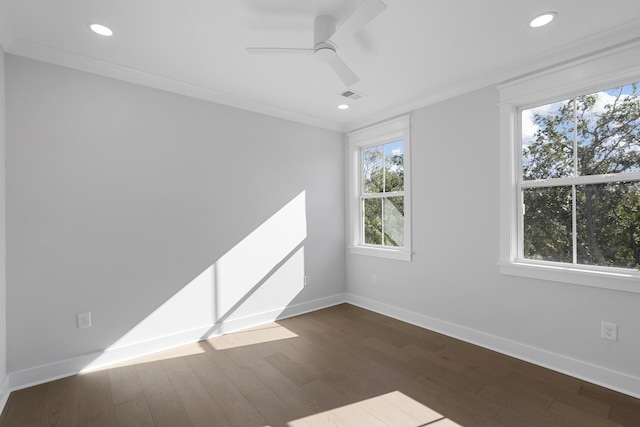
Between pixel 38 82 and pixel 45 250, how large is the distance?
1.30 m

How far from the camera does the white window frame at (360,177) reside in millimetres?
3656

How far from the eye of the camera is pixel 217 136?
331 cm

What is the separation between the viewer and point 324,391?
7.47ft

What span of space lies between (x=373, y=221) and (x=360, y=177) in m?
0.68

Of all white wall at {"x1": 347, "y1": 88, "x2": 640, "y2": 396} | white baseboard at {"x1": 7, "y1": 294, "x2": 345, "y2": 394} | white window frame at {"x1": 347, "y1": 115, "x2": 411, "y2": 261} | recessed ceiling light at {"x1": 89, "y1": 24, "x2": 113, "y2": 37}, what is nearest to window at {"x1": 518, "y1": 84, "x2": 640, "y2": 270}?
white wall at {"x1": 347, "y1": 88, "x2": 640, "y2": 396}

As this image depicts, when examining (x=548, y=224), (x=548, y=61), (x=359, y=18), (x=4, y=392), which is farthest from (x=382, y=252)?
(x=4, y=392)

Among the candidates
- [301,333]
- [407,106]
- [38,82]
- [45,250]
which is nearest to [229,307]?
[301,333]

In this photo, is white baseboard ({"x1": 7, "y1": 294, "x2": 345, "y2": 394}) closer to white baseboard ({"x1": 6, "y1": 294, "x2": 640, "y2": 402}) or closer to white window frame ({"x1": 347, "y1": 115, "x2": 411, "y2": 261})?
white baseboard ({"x1": 6, "y1": 294, "x2": 640, "y2": 402})

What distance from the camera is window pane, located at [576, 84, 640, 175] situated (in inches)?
90.0

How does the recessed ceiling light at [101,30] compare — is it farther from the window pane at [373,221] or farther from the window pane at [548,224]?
the window pane at [548,224]

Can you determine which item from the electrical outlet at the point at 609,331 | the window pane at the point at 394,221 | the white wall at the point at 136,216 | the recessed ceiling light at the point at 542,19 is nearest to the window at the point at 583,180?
the electrical outlet at the point at 609,331

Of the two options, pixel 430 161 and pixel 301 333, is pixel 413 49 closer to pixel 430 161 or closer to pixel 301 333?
pixel 430 161

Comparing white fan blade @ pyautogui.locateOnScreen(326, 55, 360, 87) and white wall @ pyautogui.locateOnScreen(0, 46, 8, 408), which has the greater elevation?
white fan blade @ pyautogui.locateOnScreen(326, 55, 360, 87)

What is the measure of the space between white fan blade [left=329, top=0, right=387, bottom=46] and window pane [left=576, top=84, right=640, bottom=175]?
1938mm
